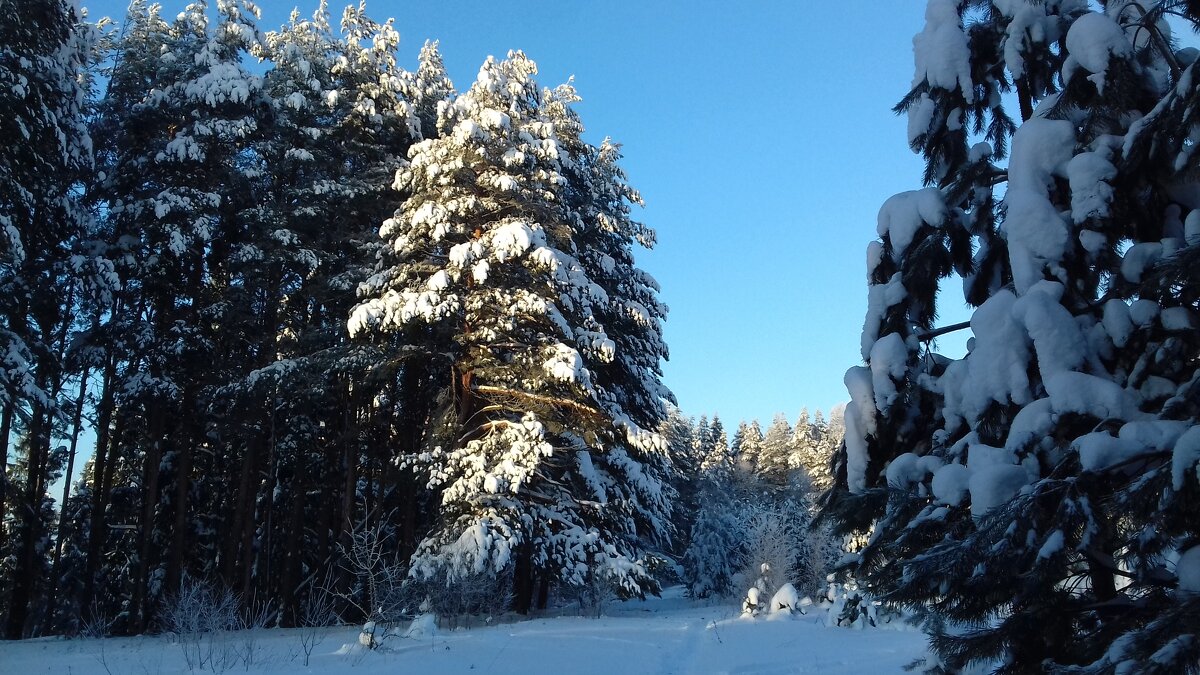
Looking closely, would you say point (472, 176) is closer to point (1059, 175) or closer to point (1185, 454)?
point (1059, 175)

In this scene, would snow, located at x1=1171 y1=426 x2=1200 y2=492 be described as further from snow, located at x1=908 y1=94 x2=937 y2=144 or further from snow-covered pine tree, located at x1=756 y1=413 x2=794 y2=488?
snow-covered pine tree, located at x1=756 y1=413 x2=794 y2=488

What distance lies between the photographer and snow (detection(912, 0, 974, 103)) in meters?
5.03

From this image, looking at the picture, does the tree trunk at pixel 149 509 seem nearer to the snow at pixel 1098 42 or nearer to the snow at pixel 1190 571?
the snow at pixel 1190 571

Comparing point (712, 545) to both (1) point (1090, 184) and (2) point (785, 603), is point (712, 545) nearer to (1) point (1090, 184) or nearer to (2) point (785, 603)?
(2) point (785, 603)

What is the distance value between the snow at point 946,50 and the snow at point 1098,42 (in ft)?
3.64

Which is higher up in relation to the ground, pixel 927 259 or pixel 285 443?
pixel 285 443

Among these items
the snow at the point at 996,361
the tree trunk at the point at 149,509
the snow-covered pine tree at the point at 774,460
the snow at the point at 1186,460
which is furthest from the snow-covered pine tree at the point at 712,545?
the snow at the point at 1186,460

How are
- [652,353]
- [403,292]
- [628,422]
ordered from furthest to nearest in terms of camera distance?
[652,353] → [628,422] → [403,292]

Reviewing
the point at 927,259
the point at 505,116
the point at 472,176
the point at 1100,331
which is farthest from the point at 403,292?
the point at 1100,331

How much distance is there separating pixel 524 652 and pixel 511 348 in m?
7.87

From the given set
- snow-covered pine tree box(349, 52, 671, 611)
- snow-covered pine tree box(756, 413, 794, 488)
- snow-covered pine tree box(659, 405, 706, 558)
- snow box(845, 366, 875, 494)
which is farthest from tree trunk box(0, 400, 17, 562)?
snow-covered pine tree box(756, 413, 794, 488)

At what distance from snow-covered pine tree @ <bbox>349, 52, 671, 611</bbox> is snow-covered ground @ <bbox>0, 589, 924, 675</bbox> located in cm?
183

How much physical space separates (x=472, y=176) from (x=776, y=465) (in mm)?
51058

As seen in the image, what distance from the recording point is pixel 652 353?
21.6 meters
